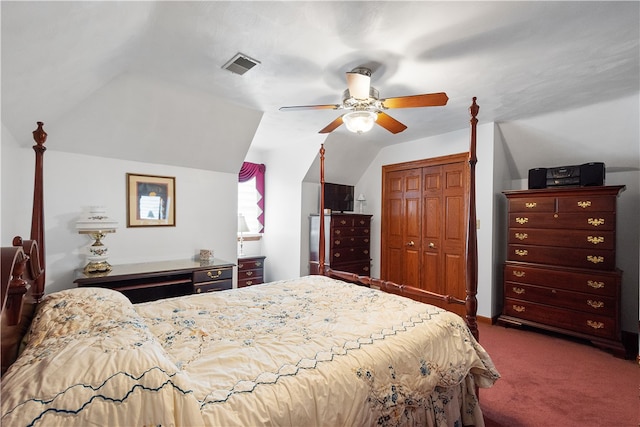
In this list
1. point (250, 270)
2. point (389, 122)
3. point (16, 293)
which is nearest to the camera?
point (16, 293)

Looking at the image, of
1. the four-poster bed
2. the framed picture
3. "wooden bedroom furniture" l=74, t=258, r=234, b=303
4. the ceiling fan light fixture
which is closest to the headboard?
the four-poster bed

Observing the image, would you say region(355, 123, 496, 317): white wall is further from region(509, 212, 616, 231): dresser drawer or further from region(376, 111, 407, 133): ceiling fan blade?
region(376, 111, 407, 133): ceiling fan blade

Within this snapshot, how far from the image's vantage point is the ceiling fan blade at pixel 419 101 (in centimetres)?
196

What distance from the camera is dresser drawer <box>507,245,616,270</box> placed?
295 cm

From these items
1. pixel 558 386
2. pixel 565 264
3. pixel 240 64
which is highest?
pixel 240 64

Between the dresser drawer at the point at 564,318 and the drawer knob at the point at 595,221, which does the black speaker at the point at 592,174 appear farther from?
the dresser drawer at the point at 564,318

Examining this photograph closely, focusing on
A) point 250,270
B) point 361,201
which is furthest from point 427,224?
point 250,270

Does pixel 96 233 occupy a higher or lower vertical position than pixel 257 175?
lower

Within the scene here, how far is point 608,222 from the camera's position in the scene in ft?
9.59

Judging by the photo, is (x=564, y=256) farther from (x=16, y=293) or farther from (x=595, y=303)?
(x=16, y=293)

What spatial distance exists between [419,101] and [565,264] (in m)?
2.62

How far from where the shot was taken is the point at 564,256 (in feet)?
10.4

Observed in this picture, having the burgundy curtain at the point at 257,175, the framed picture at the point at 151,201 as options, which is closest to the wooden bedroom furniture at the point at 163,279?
the framed picture at the point at 151,201

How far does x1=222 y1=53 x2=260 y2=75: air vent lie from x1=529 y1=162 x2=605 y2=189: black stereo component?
11.0 feet
